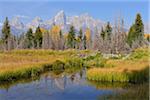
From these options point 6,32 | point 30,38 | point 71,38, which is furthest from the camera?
point 71,38

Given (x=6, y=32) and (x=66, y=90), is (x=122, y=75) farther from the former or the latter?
(x=6, y=32)

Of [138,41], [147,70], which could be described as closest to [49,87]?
[147,70]

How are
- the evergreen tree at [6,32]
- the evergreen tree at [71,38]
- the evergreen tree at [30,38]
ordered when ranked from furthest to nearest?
the evergreen tree at [71,38] < the evergreen tree at [30,38] < the evergreen tree at [6,32]

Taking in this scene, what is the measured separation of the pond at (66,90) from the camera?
2008cm

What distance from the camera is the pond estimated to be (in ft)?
65.9

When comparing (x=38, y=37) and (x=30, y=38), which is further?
(x=30, y=38)

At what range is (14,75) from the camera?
90.0 ft

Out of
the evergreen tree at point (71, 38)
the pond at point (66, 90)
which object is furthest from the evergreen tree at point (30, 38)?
the pond at point (66, 90)

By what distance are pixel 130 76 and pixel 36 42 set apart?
66103mm

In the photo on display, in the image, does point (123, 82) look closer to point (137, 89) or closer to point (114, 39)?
point (137, 89)

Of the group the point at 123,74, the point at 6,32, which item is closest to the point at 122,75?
the point at 123,74

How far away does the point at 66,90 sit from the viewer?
2294 centimetres

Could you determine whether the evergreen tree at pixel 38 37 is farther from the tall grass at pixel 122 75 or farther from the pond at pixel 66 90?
the tall grass at pixel 122 75

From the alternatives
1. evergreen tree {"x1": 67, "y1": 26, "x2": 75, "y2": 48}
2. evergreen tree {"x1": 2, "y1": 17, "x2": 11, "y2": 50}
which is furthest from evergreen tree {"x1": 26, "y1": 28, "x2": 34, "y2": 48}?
evergreen tree {"x1": 67, "y1": 26, "x2": 75, "y2": 48}
